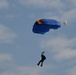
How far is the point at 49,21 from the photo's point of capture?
27.6m

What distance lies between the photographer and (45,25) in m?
27.3

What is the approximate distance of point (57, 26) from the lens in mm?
28125

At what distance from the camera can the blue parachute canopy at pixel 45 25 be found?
89.6 feet

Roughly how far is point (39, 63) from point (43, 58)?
118 cm

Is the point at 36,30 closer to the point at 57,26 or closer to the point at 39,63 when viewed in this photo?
the point at 57,26

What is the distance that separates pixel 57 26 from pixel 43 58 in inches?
236

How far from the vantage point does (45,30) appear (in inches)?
1142

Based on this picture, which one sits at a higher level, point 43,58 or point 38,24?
point 38,24

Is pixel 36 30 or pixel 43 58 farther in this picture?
pixel 36 30

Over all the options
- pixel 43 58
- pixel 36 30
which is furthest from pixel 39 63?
pixel 36 30

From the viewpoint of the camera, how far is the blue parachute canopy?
89.6 feet

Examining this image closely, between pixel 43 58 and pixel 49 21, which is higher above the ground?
pixel 49 21

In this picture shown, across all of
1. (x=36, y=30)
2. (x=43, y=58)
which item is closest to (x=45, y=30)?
(x=36, y=30)

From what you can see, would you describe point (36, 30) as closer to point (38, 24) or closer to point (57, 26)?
point (38, 24)
